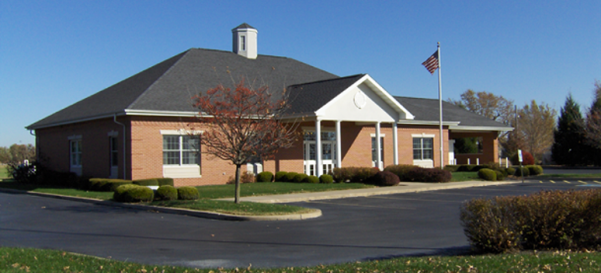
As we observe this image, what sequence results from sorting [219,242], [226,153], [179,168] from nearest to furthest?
[219,242] → [226,153] → [179,168]

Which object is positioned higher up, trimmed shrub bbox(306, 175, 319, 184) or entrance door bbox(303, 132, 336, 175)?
entrance door bbox(303, 132, 336, 175)

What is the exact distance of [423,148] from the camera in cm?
3675

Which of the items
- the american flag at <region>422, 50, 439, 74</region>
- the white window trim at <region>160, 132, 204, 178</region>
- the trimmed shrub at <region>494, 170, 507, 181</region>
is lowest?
the trimmed shrub at <region>494, 170, 507, 181</region>

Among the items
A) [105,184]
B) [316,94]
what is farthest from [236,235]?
[316,94]

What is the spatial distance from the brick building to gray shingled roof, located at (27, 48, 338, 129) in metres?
0.06

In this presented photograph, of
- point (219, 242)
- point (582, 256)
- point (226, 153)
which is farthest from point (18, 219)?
point (582, 256)

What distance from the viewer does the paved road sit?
32.0 ft

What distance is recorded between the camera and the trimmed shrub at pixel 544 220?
376 inches

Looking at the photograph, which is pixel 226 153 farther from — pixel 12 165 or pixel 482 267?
pixel 12 165

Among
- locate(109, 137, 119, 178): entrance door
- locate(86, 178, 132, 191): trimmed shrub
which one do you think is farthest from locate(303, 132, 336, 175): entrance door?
locate(86, 178, 132, 191): trimmed shrub

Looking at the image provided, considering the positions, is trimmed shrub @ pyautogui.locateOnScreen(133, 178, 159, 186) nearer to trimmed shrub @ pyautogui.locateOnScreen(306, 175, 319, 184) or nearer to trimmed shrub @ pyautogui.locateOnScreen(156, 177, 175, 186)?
trimmed shrub @ pyautogui.locateOnScreen(156, 177, 175, 186)

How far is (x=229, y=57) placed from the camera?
3338 centimetres

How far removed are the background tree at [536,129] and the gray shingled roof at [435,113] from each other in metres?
20.2

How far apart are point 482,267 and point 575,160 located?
55285mm
